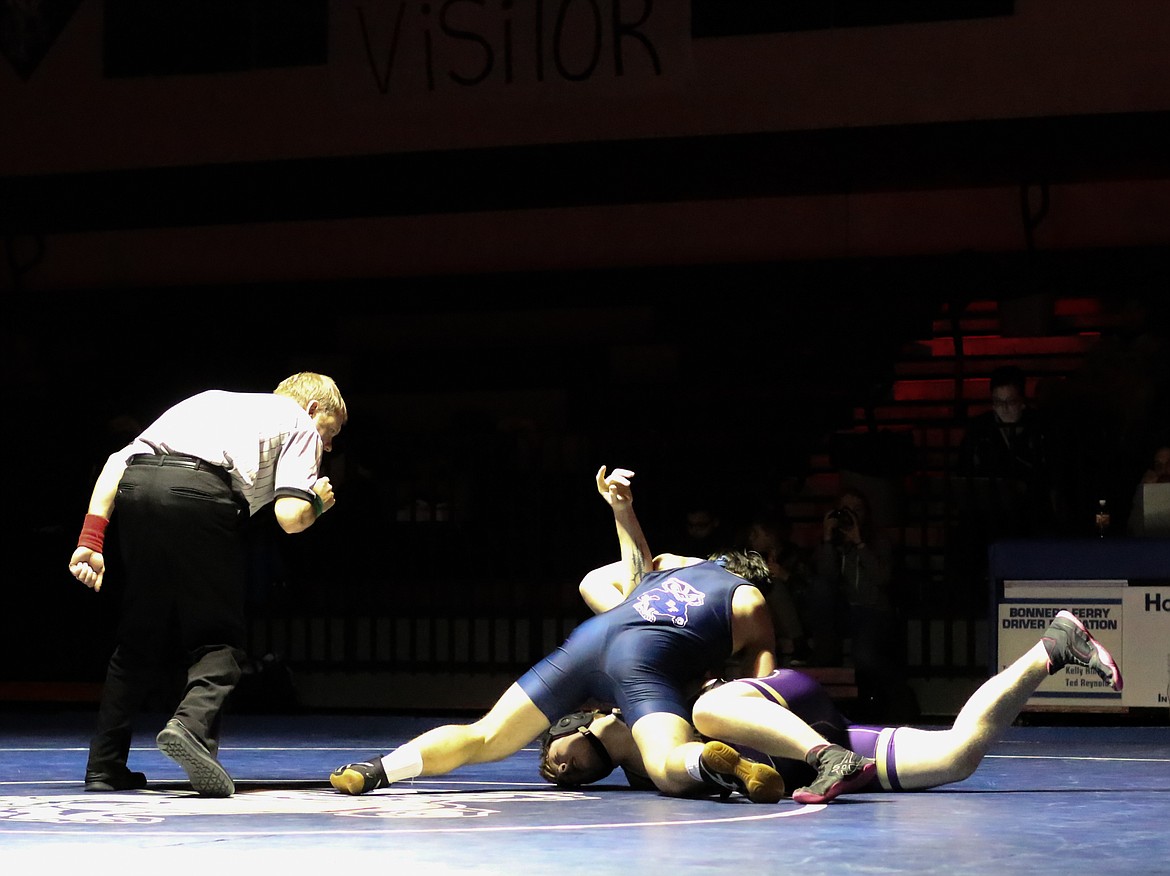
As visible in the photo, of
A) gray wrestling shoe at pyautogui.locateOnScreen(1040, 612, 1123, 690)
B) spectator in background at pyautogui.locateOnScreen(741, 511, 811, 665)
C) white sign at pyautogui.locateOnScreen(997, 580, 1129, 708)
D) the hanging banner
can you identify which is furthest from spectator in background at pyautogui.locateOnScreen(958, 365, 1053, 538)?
gray wrestling shoe at pyautogui.locateOnScreen(1040, 612, 1123, 690)

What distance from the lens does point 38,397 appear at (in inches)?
530

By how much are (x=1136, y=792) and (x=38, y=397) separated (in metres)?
9.53

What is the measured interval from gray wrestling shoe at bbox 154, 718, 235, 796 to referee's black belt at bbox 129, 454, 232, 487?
774 millimetres

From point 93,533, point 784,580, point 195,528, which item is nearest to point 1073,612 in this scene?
point 784,580

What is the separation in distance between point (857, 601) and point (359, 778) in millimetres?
4605

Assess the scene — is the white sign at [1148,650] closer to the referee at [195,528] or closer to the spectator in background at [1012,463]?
the spectator in background at [1012,463]

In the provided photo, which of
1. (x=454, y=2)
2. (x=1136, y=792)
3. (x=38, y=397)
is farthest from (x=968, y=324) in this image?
(x=1136, y=792)

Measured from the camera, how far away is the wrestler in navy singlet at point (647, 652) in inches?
226

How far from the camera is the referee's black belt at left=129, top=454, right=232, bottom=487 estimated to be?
18.8 feet

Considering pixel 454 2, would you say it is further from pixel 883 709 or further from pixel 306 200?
pixel 883 709

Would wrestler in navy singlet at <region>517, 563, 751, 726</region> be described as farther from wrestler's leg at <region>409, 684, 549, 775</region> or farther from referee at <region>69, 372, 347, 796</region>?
referee at <region>69, 372, 347, 796</region>

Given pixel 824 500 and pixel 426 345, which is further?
pixel 426 345

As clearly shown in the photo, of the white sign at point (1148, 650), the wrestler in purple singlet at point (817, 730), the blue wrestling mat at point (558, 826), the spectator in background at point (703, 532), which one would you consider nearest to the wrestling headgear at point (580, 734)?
the blue wrestling mat at point (558, 826)

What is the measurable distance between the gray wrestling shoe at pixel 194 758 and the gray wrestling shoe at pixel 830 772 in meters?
1.67
